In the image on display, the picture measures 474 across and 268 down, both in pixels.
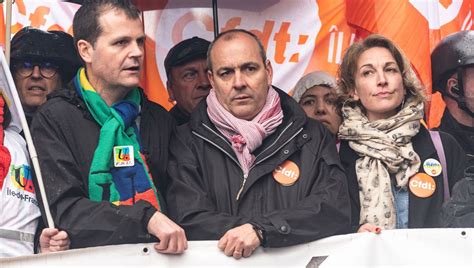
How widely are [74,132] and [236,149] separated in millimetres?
791

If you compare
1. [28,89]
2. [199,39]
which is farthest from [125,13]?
[199,39]

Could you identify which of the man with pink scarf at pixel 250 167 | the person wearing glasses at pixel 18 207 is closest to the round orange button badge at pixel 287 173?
the man with pink scarf at pixel 250 167

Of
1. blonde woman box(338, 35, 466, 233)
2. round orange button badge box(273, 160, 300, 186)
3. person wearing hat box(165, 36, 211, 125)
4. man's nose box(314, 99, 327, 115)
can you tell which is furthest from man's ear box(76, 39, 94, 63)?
man's nose box(314, 99, 327, 115)

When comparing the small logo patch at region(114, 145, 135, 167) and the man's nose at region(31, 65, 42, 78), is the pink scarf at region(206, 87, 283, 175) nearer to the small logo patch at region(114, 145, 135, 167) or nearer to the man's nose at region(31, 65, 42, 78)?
the small logo patch at region(114, 145, 135, 167)

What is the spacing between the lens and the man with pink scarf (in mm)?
4961

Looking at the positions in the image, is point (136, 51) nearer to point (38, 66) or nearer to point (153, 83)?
point (38, 66)

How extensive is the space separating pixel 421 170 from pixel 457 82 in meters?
1.96

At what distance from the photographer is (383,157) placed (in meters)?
5.52

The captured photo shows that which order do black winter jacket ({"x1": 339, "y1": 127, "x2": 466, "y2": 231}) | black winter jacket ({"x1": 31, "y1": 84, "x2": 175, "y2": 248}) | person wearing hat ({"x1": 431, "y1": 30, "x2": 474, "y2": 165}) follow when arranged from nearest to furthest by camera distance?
black winter jacket ({"x1": 31, "y1": 84, "x2": 175, "y2": 248}), black winter jacket ({"x1": 339, "y1": 127, "x2": 466, "y2": 231}), person wearing hat ({"x1": 431, "y1": 30, "x2": 474, "y2": 165})

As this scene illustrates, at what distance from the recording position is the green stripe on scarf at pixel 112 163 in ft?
16.8

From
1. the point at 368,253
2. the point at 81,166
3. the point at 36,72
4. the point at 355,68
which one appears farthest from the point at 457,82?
the point at 81,166

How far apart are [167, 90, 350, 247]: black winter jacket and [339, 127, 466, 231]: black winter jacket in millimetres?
240

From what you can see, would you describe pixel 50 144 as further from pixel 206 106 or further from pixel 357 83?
pixel 357 83

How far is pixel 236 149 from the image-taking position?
5.31 m
